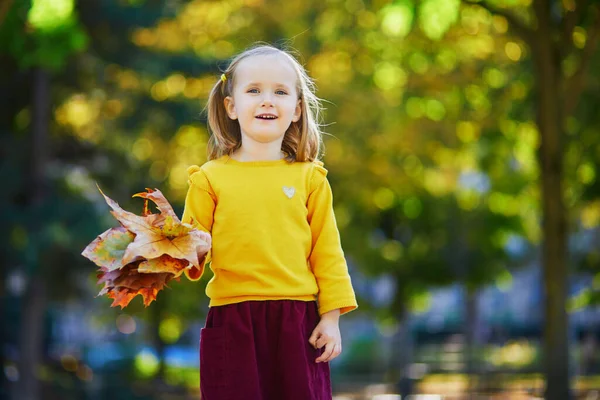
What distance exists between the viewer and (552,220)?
1255 cm

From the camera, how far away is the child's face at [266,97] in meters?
4.00

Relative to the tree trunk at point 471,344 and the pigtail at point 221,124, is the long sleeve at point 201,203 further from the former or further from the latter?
the tree trunk at point 471,344

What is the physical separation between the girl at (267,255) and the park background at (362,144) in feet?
20.0

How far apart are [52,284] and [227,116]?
52.9 feet

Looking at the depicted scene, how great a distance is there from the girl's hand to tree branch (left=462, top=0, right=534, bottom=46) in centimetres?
805

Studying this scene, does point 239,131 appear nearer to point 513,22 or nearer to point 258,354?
point 258,354

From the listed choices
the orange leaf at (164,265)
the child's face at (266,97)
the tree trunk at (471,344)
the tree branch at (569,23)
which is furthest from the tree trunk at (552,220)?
the orange leaf at (164,265)

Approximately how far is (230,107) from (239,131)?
112 mm

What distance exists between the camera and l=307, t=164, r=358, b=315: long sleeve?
13.1 ft

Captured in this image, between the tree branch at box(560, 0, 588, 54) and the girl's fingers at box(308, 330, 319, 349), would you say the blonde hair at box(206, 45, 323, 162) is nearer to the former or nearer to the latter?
the girl's fingers at box(308, 330, 319, 349)

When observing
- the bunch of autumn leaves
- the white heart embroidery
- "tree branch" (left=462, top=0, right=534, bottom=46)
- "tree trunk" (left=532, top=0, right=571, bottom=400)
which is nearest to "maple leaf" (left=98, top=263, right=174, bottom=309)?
the bunch of autumn leaves

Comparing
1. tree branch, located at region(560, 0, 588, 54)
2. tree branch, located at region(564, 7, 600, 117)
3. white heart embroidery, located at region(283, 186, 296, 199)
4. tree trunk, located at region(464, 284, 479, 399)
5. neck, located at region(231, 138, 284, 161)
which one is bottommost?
tree trunk, located at region(464, 284, 479, 399)

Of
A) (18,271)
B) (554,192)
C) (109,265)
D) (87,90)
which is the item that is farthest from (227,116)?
(87,90)

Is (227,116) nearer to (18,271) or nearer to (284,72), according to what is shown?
(284,72)
